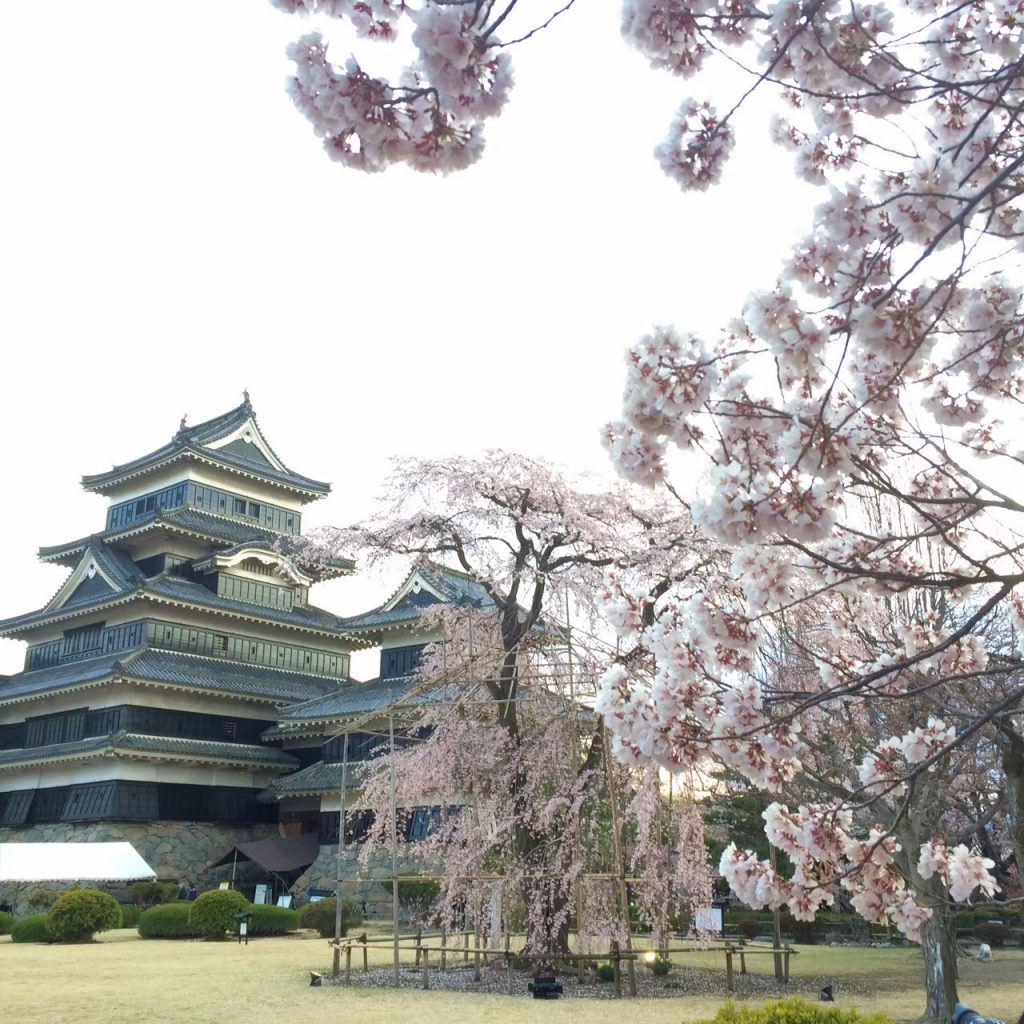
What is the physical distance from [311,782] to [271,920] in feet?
19.6

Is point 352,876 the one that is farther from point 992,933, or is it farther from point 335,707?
point 992,933

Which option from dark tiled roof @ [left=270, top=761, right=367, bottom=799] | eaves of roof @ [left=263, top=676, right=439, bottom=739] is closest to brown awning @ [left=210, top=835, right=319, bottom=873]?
dark tiled roof @ [left=270, top=761, right=367, bottom=799]

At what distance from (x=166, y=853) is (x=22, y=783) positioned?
21.1 feet

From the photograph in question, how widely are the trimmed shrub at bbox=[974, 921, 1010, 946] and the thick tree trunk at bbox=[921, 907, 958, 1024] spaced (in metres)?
12.2

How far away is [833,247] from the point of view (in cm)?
363

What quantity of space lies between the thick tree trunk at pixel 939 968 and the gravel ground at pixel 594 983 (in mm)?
2394

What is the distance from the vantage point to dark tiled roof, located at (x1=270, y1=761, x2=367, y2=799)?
2570 centimetres

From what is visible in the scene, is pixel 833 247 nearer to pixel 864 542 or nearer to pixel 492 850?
pixel 864 542

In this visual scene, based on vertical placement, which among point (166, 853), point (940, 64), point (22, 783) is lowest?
point (166, 853)

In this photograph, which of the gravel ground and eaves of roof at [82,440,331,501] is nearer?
the gravel ground

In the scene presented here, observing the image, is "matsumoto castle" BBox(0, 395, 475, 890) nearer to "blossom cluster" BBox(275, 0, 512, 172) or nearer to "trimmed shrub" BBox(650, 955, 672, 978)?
"trimmed shrub" BBox(650, 955, 672, 978)

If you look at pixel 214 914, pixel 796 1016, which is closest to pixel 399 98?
pixel 796 1016

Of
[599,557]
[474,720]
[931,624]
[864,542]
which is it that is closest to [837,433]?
[864,542]

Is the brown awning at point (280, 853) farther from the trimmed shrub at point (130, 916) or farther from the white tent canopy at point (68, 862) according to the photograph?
the white tent canopy at point (68, 862)
